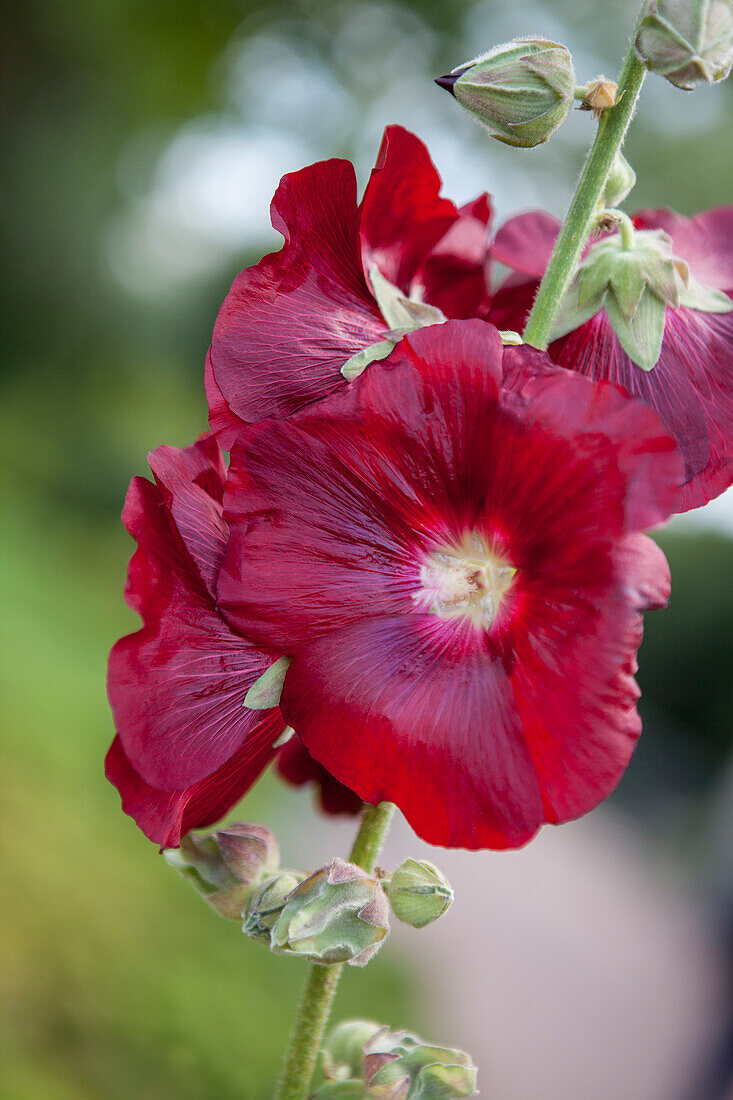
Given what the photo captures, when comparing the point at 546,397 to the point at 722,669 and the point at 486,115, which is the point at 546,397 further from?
the point at 722,669

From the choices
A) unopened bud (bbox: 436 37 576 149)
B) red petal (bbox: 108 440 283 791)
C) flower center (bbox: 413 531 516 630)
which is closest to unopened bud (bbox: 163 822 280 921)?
red petal (bbox: 108 440 283 791)

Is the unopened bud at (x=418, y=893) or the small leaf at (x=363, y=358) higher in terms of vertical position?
the small leaf at (x=363, y=358)

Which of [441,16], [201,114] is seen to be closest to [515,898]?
[201,114]

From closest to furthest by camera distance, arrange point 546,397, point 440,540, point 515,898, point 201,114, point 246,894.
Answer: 1. point 546,397
2. point 440,540
3. point 246,894
4. point 515,898
5. point 201,114

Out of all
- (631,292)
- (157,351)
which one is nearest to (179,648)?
(631,292)

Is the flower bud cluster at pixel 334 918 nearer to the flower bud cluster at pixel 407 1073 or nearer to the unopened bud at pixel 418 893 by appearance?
the unopened bud at pixel 418 893

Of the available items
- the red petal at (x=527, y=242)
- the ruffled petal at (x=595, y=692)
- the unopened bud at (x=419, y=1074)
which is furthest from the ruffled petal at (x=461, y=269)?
the unopened bud at (x=419, y=1074)

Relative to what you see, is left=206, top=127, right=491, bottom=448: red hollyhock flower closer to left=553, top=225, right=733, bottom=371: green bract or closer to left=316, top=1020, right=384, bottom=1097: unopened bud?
left=553, top=225, right=733, bottom=371: green bract
